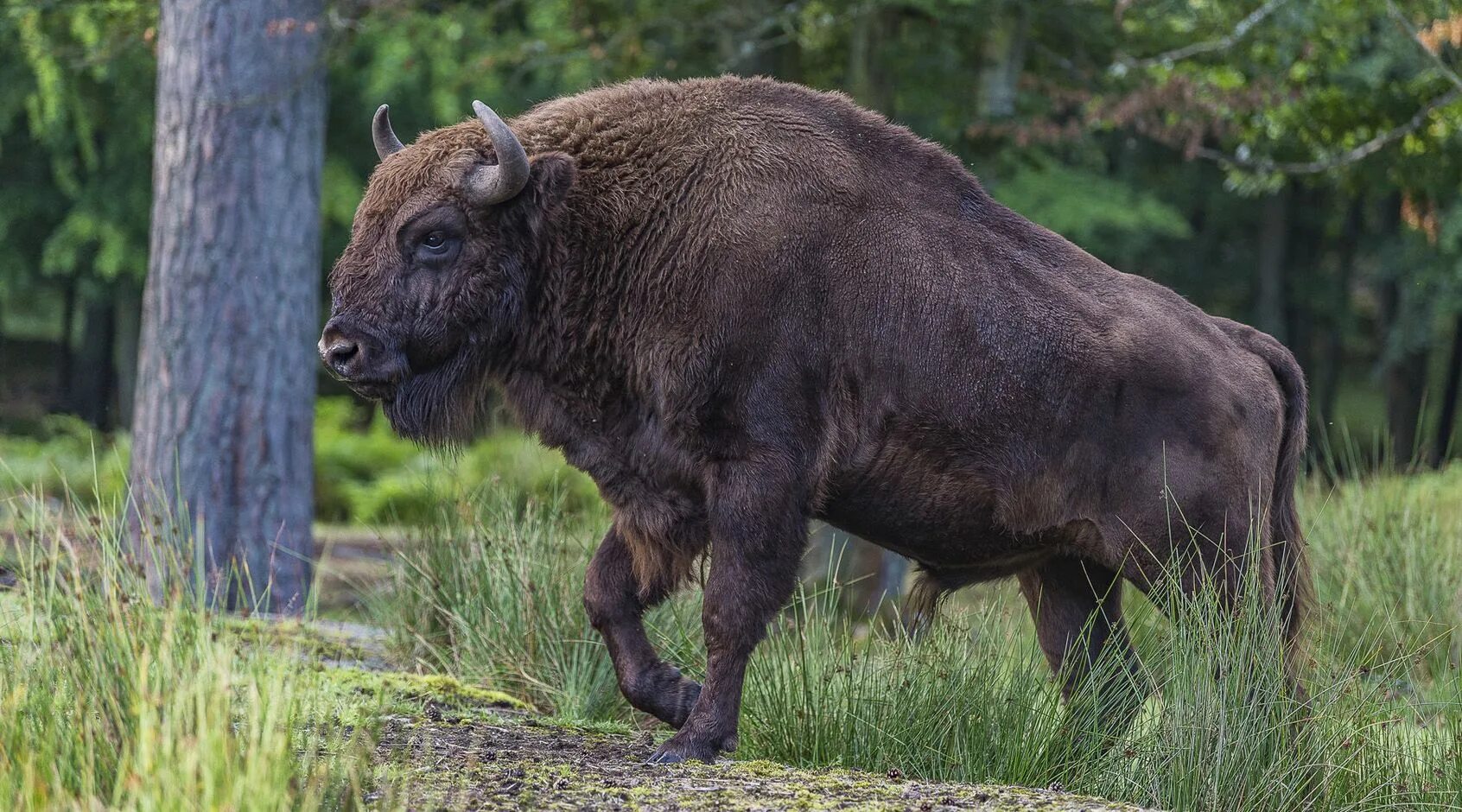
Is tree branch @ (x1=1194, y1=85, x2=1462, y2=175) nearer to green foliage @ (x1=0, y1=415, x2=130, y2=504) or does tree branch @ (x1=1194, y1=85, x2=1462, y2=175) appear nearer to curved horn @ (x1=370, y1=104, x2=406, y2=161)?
curved horn @ (x1=370, y1=104, x2=406, y2=161)

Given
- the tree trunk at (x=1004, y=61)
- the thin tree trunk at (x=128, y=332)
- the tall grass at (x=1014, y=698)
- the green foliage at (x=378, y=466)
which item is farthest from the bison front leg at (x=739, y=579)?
the thin tree trunk at (x=128, y=332)

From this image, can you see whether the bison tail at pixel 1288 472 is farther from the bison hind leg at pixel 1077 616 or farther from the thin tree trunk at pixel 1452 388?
the thin tree trunk at pixel 1452 388

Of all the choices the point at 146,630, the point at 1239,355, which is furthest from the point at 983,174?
the point at 146,630

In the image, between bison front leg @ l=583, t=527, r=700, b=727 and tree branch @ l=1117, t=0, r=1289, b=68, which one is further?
tree branch @ l=1117, t=0, r=1289, b=68

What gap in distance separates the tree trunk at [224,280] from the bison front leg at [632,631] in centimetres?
357

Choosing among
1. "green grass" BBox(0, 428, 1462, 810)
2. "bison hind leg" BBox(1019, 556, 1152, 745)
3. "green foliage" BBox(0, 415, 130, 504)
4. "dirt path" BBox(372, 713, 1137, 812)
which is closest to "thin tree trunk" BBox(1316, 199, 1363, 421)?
"green foliage" BBox(0, 415, 130, 504)

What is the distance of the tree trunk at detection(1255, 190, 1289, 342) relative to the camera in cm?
2650

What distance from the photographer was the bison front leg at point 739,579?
4.97 meters

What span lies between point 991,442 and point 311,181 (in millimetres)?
5126

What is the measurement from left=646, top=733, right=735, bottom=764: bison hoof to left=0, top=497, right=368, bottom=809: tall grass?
43.1 inches

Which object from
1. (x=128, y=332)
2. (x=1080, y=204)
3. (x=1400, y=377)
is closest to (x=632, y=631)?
(x=1080, y=204)

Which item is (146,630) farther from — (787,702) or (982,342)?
(982,342)

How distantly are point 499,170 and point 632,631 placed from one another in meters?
1.70

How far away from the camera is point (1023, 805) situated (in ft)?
13.9
